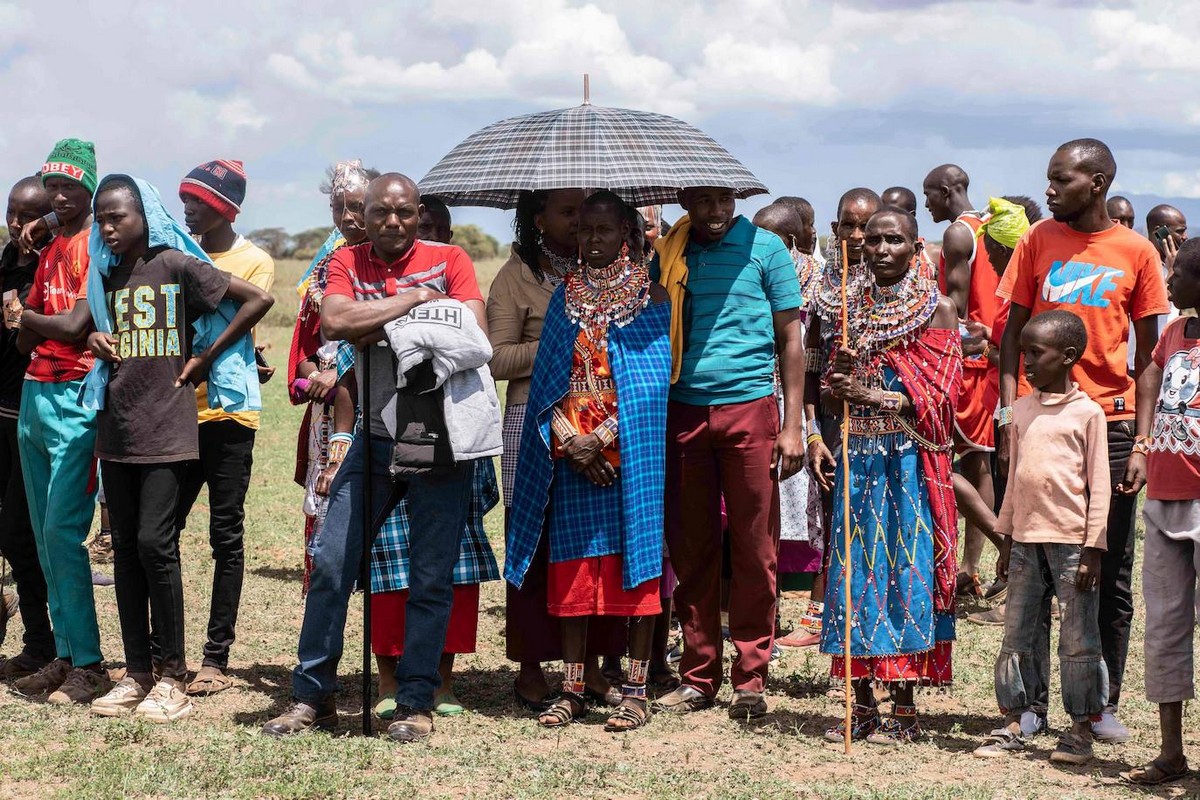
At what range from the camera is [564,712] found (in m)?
6.21

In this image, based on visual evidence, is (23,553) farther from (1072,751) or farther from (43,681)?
(1072,751)

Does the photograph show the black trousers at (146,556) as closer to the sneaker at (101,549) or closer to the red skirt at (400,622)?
the red skirt at (400,622)

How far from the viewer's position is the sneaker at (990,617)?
8.37 metres

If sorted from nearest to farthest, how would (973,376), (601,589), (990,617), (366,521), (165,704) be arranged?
(366,521)
(165,704)
(601,589)
(990,617)
(973,376)

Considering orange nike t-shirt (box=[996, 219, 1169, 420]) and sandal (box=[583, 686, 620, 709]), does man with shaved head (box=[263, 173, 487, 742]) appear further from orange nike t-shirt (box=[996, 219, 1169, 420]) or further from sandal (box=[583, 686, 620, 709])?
orange nike t-shirt (box=[996, 219, 1169, 420])

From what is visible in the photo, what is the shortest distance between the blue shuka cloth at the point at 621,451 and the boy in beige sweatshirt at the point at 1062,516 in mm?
1496

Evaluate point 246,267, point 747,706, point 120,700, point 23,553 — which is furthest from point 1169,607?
point 23,553

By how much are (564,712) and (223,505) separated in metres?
1.91

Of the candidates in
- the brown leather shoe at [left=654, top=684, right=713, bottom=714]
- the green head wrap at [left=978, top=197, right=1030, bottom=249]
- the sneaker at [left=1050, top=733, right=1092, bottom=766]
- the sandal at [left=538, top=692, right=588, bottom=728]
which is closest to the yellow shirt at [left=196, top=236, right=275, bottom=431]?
the sandal at [left=538, top=692, right=588, bottom=728]

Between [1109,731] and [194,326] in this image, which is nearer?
[1109,731]

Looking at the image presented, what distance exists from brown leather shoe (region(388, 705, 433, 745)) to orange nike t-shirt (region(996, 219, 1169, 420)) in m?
3.05

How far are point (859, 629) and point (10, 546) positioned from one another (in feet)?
13.4

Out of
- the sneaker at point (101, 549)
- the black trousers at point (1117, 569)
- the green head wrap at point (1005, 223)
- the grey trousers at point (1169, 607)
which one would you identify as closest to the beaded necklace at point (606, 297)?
the black trousers at point (1117, 569)

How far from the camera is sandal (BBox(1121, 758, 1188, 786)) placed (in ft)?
17.5
